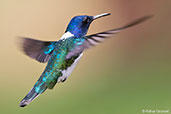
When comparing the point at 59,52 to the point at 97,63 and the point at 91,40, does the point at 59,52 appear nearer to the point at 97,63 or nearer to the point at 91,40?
the point at 91,40

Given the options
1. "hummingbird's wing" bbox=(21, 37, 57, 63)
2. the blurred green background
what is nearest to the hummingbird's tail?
"hummingbird's wing" bbox=(21, 37, 57, 63)

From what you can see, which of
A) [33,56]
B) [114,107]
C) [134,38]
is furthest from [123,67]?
[33,56]

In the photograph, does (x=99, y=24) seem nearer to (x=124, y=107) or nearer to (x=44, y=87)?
(x=124, y=107)

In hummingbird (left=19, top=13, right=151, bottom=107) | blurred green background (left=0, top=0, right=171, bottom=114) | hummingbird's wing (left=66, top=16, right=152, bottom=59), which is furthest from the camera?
blurred green background (left=0, top=0, right=171, bottom=114)

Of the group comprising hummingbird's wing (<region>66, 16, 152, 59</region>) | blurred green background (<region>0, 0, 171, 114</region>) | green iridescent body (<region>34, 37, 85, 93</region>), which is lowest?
blurred green background (<region>0, 0, 171, 114</region>)

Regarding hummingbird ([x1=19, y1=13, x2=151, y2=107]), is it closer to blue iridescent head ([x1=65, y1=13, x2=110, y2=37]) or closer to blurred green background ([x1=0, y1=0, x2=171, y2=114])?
blue iridescent head ([x1=65, y1=13, x2=110, y2=37])

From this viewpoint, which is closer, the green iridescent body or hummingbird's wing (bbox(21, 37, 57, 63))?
the green iridescent body

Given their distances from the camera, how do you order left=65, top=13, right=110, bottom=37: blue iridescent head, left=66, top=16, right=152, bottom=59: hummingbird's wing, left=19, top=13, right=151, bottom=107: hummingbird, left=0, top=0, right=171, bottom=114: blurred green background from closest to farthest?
1. left=66, top=16, right=152, bottom=59: hummingbird's wing
2. left=19, top=13, right=151, bottom=107: hummingbird
3. left=65, top=13, right=110, bottom=37: blue iridescent head
4. left=0, top=0, right=171, bottom=114: blurred green background
